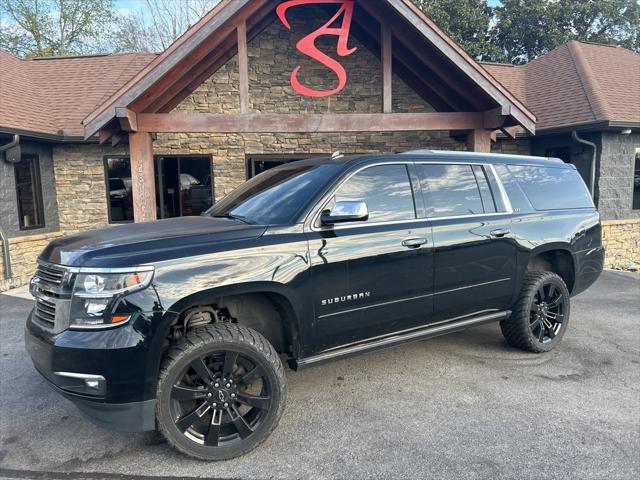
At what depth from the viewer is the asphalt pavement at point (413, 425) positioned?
2.82 meters

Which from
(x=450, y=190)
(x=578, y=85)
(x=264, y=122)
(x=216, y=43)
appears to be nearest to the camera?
(x=450, y=190)

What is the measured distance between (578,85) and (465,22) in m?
14.9

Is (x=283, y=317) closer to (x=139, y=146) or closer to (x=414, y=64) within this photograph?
(x=139, y=146)

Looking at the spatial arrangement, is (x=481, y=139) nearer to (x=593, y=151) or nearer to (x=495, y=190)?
(x=593, y=151)

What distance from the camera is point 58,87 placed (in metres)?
11.7

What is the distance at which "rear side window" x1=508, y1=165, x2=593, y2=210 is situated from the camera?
4594 millimetres

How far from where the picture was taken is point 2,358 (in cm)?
474

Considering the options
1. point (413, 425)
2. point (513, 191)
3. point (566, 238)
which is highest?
point (513, 191)

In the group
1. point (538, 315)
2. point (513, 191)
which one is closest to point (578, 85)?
point (513, 191)

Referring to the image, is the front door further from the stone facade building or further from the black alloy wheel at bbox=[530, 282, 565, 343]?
the stone facade building

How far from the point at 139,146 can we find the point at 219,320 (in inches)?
215

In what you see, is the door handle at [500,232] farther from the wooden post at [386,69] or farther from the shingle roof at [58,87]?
the shingle roof at [58,87]

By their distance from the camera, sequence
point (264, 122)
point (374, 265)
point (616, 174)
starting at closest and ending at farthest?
point (374, 265), point (264, 122), point (616, 174)

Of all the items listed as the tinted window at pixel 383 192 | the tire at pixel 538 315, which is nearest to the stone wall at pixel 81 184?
the tinted window at pixel 383 192
